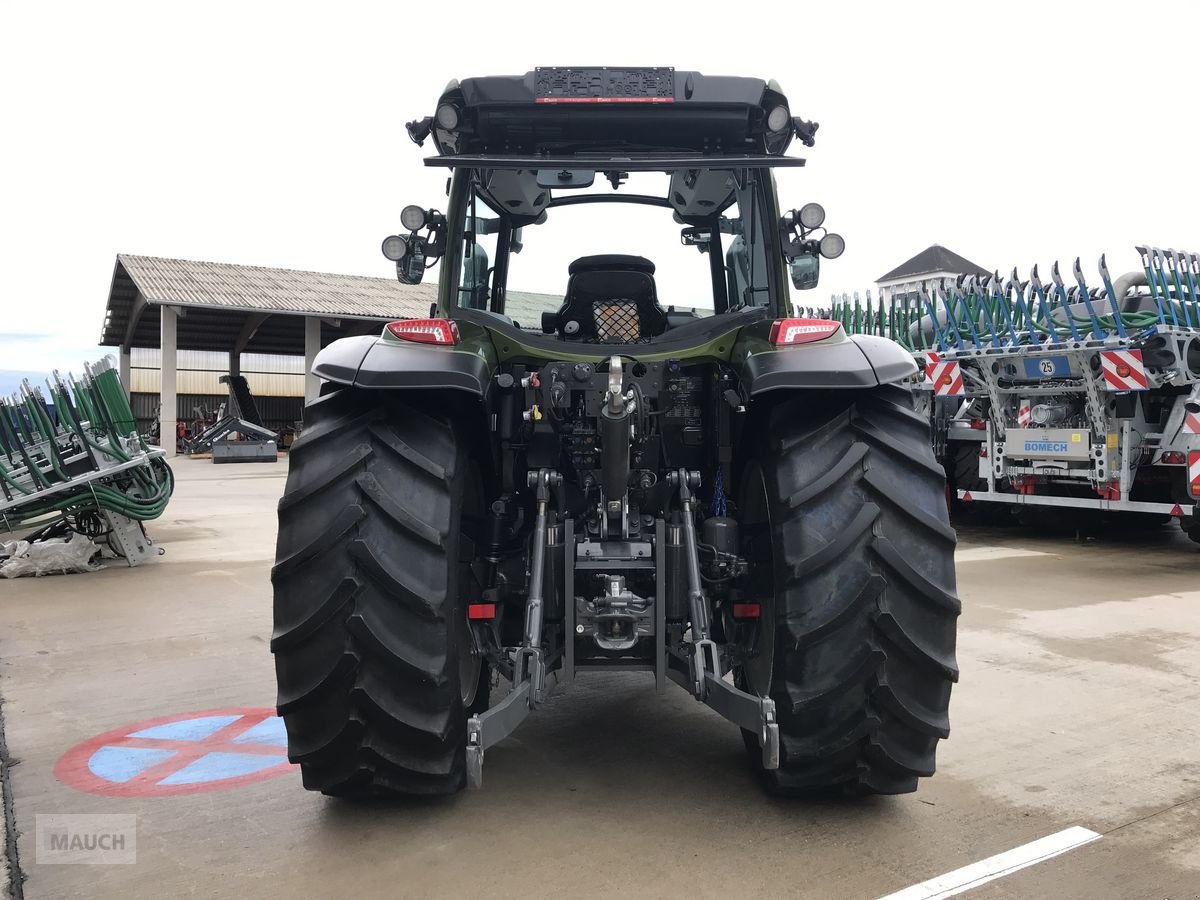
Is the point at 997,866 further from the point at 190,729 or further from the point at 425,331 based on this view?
the point at 190,729

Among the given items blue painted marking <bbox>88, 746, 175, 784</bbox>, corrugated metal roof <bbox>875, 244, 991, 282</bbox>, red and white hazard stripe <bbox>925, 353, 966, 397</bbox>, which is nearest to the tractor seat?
blue painted marking <bbox>88, 746, 175, 784</bbox>

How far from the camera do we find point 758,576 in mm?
3299

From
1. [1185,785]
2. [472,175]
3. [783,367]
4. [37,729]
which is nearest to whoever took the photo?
[783,367]

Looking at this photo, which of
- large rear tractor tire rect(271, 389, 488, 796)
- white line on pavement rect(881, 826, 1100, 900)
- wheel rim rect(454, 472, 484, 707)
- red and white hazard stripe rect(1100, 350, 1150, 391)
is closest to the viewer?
white line on pavement rect(881, 826, 1100, 900)

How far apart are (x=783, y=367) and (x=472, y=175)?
4.85ft

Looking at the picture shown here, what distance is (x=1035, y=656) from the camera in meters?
5.23

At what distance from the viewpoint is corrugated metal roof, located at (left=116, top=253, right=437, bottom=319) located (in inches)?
1170

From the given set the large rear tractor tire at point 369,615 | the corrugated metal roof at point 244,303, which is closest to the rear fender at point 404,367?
the large rear tractor tire at point 369,615

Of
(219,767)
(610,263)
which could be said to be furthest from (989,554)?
(219,767)

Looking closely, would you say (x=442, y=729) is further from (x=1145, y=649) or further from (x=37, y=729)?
(x=1145, y=649)

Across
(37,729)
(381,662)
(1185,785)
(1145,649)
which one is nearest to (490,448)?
(381,662)

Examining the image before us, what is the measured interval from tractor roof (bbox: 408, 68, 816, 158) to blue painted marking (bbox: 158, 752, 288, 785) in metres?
2.39

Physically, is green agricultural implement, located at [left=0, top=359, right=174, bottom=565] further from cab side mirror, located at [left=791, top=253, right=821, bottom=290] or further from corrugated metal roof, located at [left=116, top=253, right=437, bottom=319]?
corrugated metal roof, located at [left=116, top=253, right=437, bottom=319]

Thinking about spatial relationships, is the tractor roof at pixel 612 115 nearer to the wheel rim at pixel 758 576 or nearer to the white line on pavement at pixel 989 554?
the wheel rim at pixel 758 576
